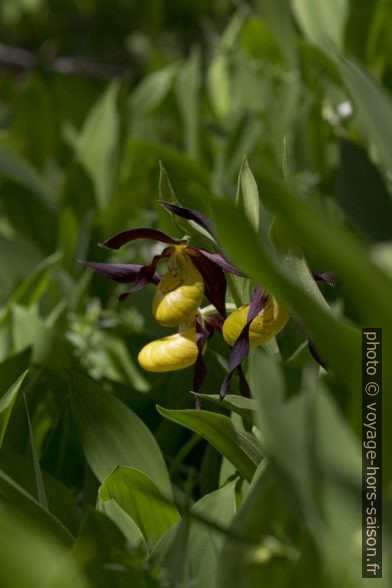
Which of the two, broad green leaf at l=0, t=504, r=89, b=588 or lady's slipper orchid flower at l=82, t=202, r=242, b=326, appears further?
lady's slipper orchid flower at l=82, t=202, r=242, b=326

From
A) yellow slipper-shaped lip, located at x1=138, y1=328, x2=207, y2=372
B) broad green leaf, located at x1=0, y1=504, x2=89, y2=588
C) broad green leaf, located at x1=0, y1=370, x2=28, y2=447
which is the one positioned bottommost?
yellow slipper-shaped lip, located at x1=138, y1=328, x2=207, y2=372

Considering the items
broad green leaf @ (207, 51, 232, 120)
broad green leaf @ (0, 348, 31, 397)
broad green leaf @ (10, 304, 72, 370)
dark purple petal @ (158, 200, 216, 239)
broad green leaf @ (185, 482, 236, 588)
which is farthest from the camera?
broad green leaf @ (207, 51, 232, 120)

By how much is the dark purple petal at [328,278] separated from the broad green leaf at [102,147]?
1069 millimetres

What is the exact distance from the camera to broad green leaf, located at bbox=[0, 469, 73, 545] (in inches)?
27.6

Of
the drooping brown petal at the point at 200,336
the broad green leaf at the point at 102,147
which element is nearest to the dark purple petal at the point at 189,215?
the drooping brown petal at the point at 200,336

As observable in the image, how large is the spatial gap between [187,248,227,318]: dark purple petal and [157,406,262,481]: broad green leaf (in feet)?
0.39

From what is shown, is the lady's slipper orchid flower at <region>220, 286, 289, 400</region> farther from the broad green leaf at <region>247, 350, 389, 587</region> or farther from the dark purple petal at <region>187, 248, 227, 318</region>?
the broad green leaf at <region>247, 350, 389, 587</region>

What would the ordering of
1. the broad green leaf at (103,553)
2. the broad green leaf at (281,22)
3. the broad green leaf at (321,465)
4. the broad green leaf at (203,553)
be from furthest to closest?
1. the broad green leaf at (281,22)
2. the broad green leaf at (203,553)
3. the broad green leaf at (103,553)
4. the broad green leaf at (321,465)

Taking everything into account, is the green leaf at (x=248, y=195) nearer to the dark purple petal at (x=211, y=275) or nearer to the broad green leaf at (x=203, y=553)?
the dark purple petal at (x=211, y=275)

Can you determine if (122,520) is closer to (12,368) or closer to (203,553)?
(203,553)

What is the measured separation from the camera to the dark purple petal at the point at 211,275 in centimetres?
85

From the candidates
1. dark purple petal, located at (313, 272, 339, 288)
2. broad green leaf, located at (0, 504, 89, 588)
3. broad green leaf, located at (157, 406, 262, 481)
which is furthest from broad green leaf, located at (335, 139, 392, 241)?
broad green leaf, located at (0, 504, 89, 588)

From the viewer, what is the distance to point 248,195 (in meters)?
0.81

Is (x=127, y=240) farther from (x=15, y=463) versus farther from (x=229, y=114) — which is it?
(x=229, y=114)
